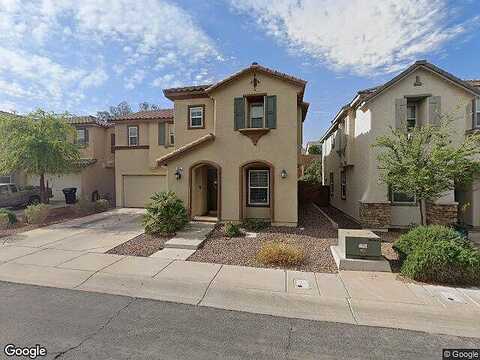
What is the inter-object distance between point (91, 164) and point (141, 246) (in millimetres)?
13981

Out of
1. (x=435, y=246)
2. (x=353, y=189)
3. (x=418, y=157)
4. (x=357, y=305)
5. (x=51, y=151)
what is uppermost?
(x=51, y=151)

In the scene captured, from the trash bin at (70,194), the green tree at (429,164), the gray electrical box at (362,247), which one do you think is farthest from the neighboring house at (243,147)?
the trash bin at (70,194)

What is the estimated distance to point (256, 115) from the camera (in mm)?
11773

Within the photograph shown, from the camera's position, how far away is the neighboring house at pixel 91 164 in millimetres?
19375

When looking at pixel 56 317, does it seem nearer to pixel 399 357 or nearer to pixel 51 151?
pixel 399 357

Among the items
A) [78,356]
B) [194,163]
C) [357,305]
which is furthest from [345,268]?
[194,163]

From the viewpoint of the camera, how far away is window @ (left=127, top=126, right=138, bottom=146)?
679 inches

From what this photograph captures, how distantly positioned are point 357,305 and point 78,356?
4.61 meters

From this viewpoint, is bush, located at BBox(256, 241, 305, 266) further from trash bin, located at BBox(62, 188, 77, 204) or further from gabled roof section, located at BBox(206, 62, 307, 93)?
trash bin, located at BBox(62, 188, 77, 204)

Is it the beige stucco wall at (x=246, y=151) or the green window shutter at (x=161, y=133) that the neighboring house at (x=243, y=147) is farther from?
the green window shutter at (x=161, y=133)

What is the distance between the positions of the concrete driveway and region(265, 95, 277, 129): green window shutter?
7.07 m

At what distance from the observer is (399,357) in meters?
3.46

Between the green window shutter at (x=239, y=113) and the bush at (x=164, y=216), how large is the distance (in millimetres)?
4232

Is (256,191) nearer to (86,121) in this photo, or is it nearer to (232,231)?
(232,231)
